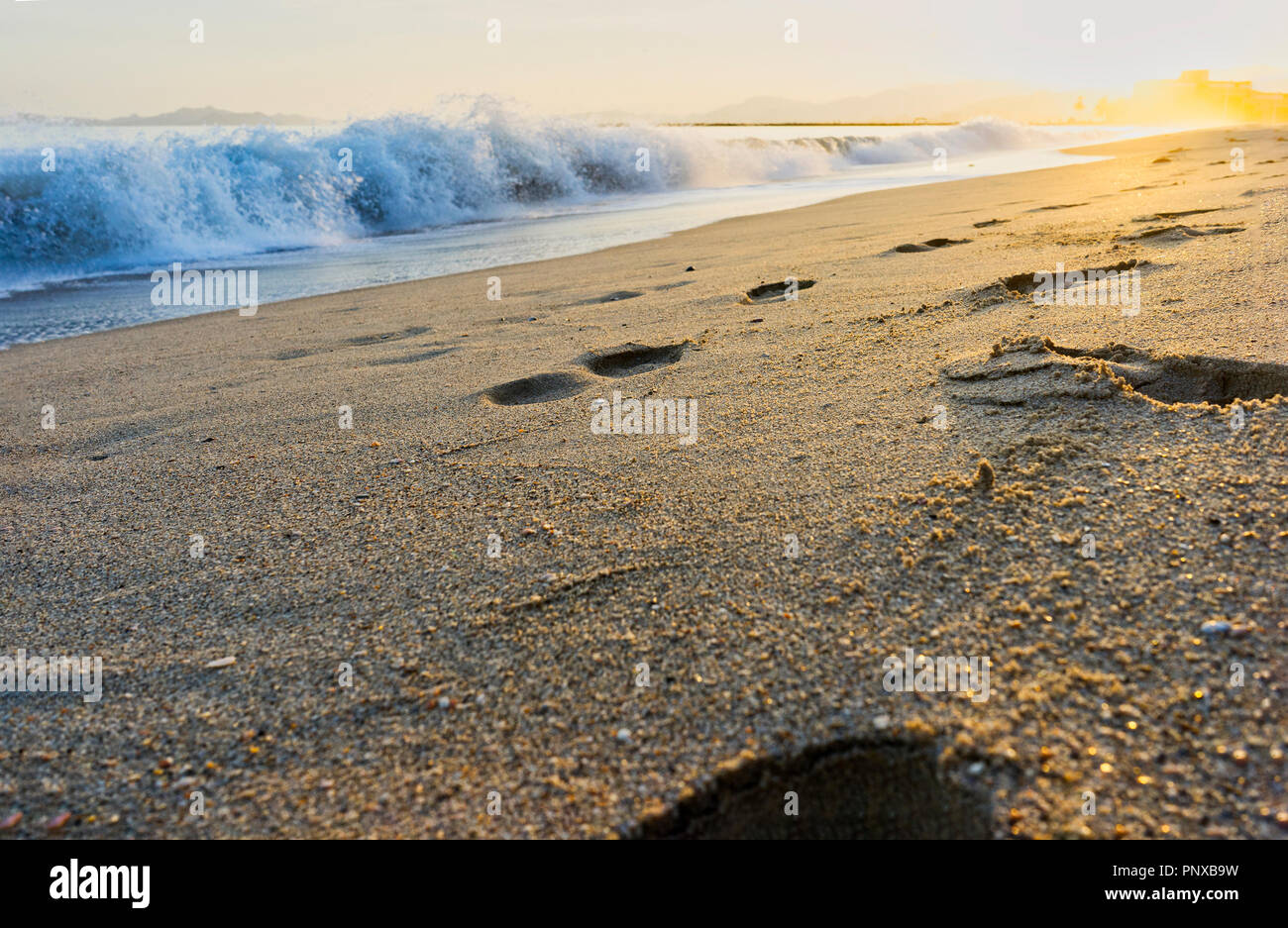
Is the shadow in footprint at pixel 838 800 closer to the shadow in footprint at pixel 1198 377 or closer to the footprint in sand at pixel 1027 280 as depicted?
the shadow in footprint at pixel 1198 377

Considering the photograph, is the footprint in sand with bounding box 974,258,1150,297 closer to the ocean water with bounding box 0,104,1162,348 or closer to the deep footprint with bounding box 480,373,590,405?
the deep footprint with bounding box 480,373,590,405

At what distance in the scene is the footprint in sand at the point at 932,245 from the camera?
4.82 meters

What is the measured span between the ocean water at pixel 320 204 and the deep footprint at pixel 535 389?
3.78m

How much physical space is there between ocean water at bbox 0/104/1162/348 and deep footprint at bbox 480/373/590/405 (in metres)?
3.78

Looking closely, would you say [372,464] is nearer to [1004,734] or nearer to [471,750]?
[471,750]

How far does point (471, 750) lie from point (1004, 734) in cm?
79

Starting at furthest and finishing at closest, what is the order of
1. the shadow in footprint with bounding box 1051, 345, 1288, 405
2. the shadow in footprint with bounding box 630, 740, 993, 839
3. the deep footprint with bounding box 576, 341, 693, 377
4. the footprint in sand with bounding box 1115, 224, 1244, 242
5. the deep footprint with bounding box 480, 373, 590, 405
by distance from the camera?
the footprint in sand with bounding box 1115, 224, 1244, 242, the deep footprint with bounding box 576, 341, 693, 377, the deep footprint with bounding box 480, 373, 590, 405, the shadow in footprint with bounding box 1051, 345, 1288, 405, the shadow in footprint with bounding box 630, 740, 993, 839

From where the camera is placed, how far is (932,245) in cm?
493

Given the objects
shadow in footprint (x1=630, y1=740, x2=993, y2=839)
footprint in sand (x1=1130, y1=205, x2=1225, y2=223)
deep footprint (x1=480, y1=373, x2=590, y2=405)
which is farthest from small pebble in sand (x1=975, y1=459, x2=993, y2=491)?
footprint in sand (x1=1130, y1=205, x2=1225, y2=223)

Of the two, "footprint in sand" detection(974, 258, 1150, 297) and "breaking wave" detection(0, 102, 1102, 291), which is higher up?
"breaking wave" detection(0, 102, 1102, 291)

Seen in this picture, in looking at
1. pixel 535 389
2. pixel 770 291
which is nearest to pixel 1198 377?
pixel 535 389

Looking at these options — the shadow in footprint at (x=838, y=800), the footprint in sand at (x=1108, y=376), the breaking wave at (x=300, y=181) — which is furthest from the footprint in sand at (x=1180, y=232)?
the breaking wave at (x=300, y=181)

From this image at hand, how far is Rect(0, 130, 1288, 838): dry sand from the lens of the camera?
1113 mm
